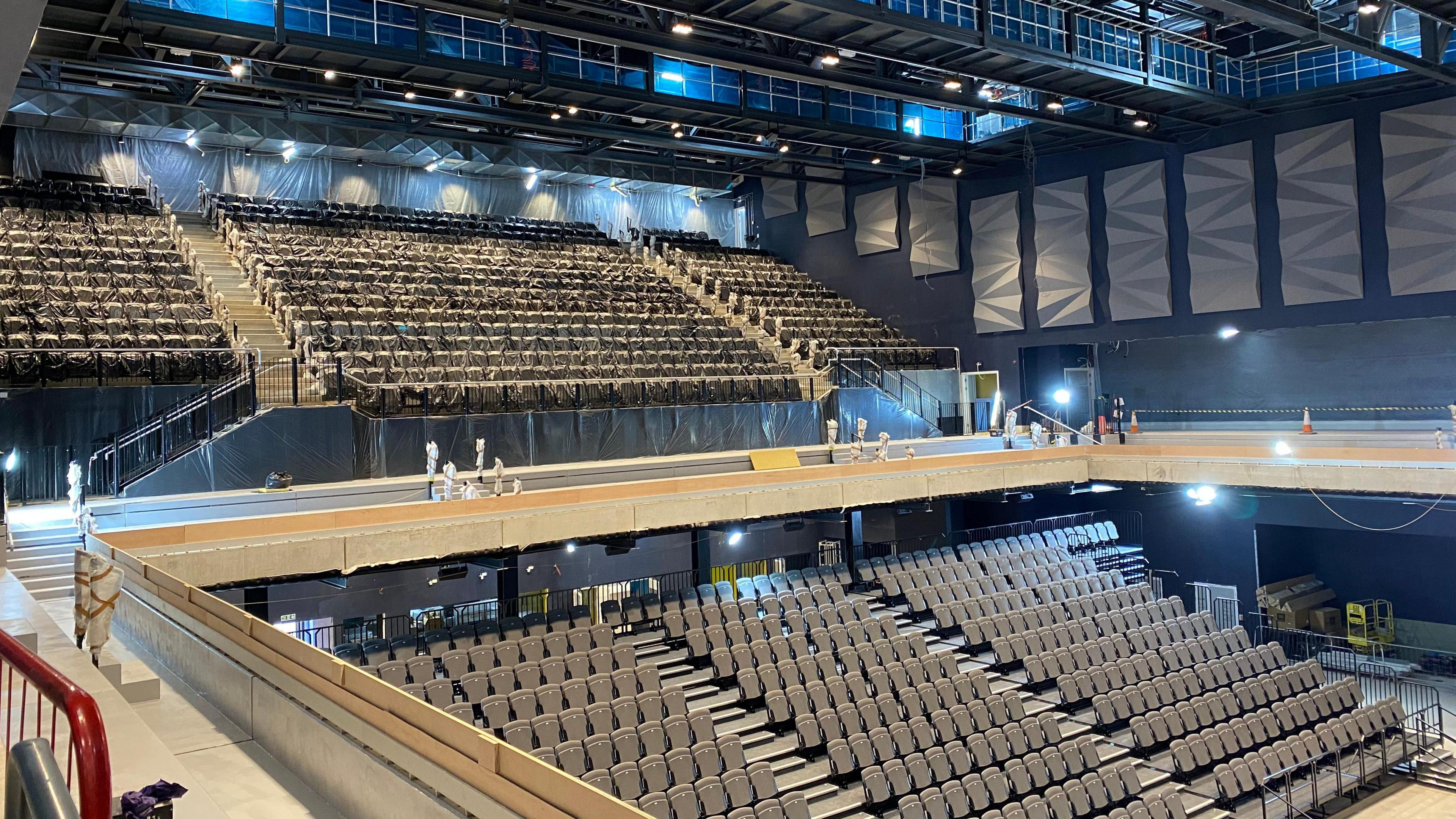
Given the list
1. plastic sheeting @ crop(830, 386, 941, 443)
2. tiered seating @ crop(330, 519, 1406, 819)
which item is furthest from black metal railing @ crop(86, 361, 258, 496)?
plastic sheeting @ crop(830, 386, 941, 443)

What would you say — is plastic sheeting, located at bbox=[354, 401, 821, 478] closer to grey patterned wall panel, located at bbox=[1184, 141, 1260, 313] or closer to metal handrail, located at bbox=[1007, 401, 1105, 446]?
metal handrail, located at bbox=[1007, 401, 1105, 446]

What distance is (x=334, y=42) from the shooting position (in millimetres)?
16609

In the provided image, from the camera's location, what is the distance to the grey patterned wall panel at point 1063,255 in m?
24.9

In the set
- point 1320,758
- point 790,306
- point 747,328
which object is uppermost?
point 790,306

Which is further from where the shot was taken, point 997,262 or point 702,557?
point 997,262

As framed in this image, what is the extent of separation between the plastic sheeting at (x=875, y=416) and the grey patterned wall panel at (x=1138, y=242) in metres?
5.70

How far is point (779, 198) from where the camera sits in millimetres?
33375

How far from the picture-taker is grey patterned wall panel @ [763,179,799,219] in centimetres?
3278

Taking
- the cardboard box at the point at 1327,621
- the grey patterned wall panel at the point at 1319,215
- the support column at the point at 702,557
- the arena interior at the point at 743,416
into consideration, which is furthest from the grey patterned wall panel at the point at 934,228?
the support column at the point at 702,557

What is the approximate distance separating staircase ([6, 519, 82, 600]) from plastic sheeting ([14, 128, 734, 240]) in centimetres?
1711

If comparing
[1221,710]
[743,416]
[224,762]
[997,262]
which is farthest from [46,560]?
[997,262]

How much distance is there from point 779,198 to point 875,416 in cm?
1292

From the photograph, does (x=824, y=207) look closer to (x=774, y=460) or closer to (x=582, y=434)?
(x=774, y=460)

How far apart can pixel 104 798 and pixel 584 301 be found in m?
21.9
